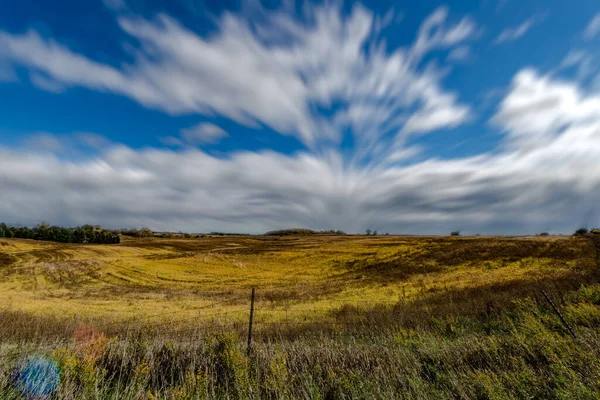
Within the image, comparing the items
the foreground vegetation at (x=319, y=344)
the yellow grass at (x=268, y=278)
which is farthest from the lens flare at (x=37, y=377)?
the yellow grass at (x=268, y=278)

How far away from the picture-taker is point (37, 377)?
5789 mm

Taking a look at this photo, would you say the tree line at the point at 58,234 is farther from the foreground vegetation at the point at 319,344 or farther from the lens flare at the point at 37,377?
the lens flare at the point at 37,377

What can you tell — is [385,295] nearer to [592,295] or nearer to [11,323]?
[592,295]

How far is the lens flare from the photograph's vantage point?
5.28m

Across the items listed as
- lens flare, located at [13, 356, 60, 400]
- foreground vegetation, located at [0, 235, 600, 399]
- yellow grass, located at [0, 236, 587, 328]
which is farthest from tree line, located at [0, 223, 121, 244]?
lens flare, located at [13, 356, 60, 400]

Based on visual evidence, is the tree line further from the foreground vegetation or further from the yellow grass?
the foreground vegetation

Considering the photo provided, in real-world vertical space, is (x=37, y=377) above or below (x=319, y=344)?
above

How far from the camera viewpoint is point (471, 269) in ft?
118

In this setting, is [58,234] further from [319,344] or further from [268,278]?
[319,344]

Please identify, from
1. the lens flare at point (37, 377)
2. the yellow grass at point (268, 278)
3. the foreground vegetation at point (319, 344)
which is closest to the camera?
the lens flare at point (37, 377)

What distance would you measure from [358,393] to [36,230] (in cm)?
15324

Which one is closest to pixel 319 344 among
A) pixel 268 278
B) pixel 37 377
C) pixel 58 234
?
pixel 37 377

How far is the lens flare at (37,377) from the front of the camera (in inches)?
208

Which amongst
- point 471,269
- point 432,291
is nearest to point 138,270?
point 432,291
